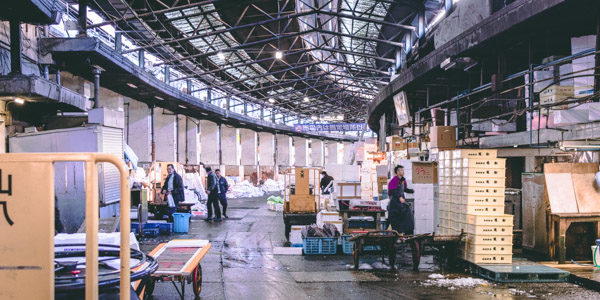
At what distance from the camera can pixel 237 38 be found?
52.3ft

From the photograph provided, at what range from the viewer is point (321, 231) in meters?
8.92

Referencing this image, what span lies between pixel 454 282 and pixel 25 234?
624 cm

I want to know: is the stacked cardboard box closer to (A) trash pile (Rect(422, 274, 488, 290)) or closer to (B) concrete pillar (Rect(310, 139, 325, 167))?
(A) trash pile (Rect(422, 274, 488, 290))

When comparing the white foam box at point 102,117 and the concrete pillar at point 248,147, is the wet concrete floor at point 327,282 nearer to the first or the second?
the white foam box at point 102,117

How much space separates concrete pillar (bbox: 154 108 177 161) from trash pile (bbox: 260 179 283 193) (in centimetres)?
846

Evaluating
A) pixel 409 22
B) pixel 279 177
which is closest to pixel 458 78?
pixel 409 22

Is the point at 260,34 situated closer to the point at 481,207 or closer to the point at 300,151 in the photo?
the point at 481,207

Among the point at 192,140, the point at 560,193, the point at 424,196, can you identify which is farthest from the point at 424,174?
the point at 192,140

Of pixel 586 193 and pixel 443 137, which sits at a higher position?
pixel 443 137

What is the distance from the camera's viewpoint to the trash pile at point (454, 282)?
6387 millimetres

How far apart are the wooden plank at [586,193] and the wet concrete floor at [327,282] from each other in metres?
1.76

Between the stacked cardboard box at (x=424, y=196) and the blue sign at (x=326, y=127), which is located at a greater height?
the blue sign at (x=326, y=127)

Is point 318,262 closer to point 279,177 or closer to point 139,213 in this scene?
point 139,213

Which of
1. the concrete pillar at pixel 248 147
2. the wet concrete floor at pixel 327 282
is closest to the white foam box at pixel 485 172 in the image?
the wet concrete floor at pixel 327 282
